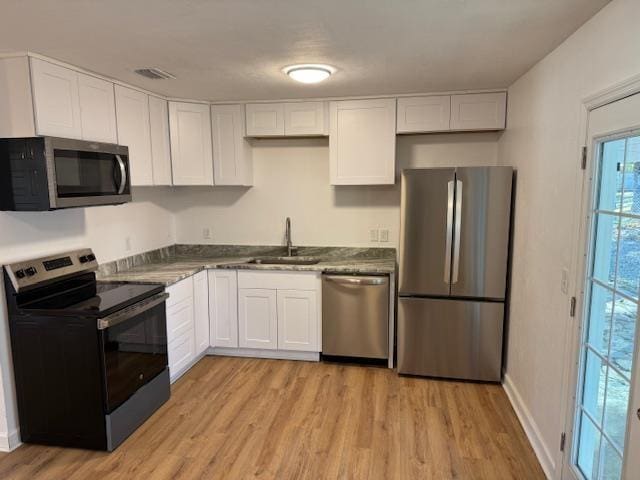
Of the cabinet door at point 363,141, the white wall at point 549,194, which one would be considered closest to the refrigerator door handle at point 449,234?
the white wall at point 549,194

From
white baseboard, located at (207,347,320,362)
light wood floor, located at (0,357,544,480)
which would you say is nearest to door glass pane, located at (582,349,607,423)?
light wood floor, located at (0,357,544,480)

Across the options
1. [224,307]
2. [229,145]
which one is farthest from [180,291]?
[229,145]

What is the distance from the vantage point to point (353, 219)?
13.6ft

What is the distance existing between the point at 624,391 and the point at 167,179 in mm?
3527

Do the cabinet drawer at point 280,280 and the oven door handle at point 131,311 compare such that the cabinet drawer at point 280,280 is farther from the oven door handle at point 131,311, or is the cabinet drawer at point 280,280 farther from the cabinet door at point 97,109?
the cabinet door at point 97,109

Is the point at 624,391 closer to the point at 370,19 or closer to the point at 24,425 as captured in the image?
the point at 370,19

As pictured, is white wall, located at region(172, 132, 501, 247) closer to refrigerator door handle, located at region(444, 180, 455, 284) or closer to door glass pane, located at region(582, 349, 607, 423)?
refrigerator door handle, located at region(444, 180, 455, 284)

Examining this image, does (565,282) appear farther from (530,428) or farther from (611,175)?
(530,428)

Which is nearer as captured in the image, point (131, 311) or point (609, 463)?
point (609, 463)

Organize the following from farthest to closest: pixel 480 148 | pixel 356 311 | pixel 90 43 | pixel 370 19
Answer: pixel 480 148 < pixel 356 311 < pixel 90 43 < pixel 370 19

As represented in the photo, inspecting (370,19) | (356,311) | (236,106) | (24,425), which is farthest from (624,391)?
(236,106)

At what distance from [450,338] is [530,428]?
896 millimetres

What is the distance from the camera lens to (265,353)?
3.91 meters

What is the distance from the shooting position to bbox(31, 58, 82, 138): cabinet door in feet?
7.90
